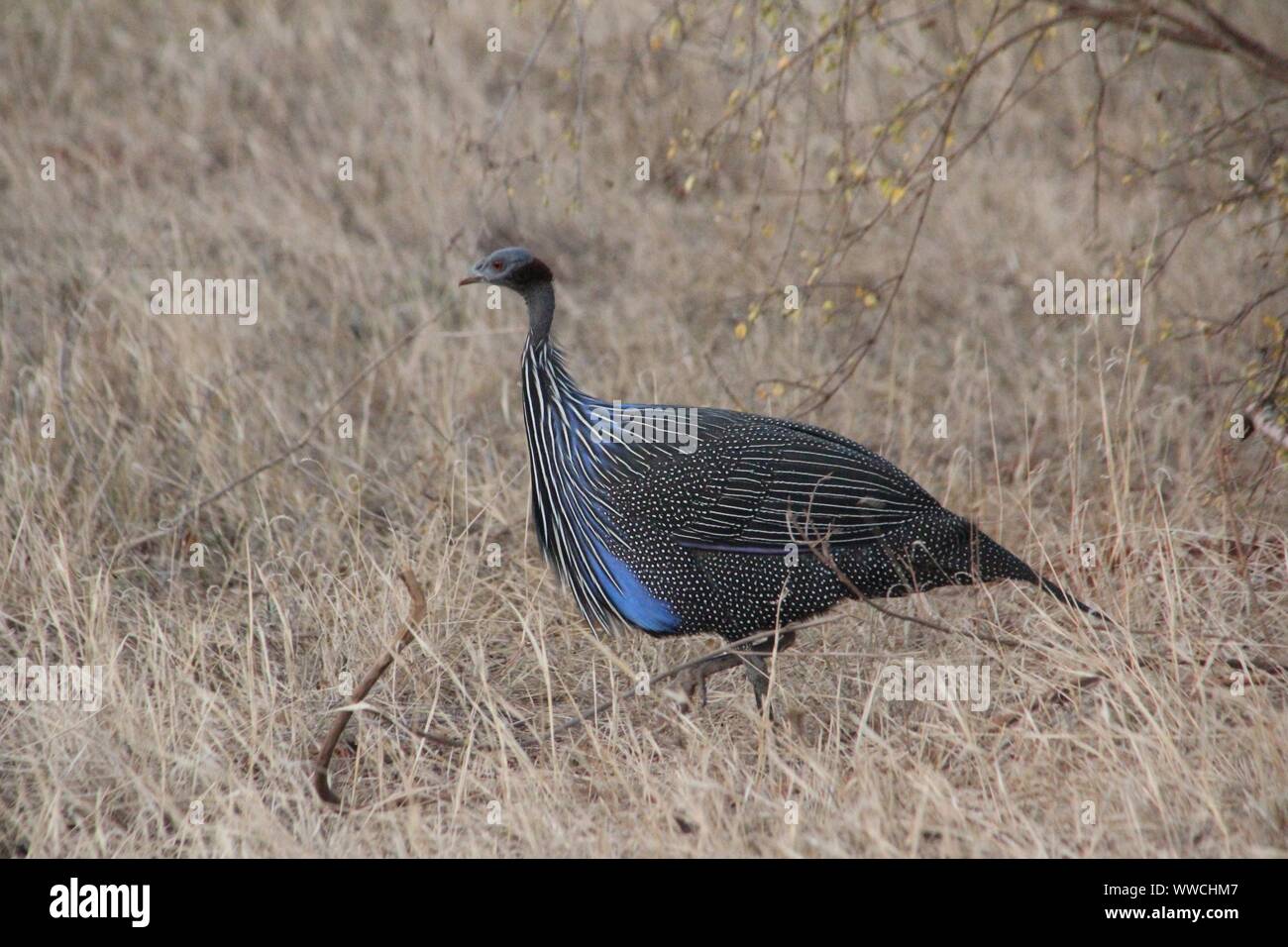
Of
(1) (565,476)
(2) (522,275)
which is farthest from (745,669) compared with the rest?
(2) (522,275)

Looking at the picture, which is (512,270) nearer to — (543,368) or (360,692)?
(543,368)

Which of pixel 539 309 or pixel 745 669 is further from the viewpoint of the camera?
pixel 539 309

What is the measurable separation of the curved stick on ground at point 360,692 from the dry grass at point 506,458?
63 mm

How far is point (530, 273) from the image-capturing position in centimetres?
383

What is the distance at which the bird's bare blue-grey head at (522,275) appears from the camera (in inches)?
150

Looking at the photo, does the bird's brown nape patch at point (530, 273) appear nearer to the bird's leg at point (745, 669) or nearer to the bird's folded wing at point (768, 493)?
the bird's folded wing at point (768, 493)

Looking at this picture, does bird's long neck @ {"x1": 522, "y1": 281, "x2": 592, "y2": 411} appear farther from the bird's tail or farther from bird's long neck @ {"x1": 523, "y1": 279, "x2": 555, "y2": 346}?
the bird's tail

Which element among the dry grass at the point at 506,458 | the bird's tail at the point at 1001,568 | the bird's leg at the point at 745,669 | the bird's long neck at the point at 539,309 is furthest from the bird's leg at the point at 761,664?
the bird's long neck at the point at 539,309

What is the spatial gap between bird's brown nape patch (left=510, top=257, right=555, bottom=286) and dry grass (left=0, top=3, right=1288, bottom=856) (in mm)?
435

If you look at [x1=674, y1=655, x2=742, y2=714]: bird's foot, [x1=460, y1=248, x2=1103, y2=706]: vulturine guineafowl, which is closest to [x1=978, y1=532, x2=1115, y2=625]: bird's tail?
[x1=460, y1=248, x2=1103, y2=706]: vulturine guineafowl

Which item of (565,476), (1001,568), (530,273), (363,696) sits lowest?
(363,696)

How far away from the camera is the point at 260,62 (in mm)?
7625

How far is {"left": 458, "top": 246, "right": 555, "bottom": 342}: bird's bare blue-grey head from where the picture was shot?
3.81 metres

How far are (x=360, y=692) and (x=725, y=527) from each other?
937 millimetres
